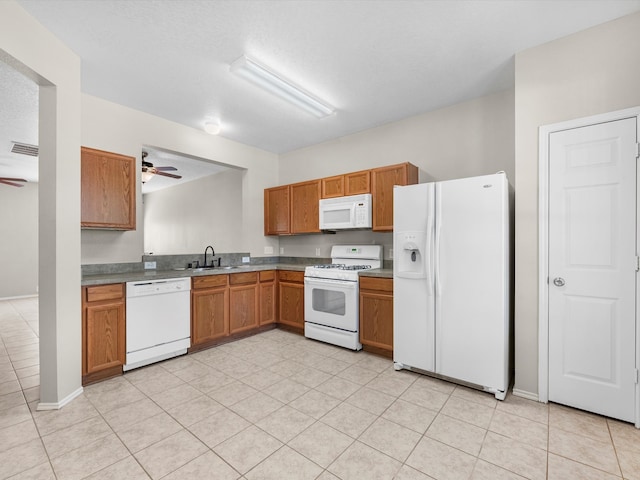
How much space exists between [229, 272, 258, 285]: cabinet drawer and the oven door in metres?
0.71

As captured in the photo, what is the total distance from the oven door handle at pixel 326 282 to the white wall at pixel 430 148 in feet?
2.44

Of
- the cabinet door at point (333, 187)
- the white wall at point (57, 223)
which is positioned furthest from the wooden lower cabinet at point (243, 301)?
the white wall at point (57, 223)

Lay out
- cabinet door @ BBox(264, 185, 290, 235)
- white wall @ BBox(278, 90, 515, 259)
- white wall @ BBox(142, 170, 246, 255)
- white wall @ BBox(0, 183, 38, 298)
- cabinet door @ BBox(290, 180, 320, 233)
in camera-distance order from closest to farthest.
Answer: white wall @ BBox(278, 90, 515, 259) < cabinet door @ BBox(290, 180, 320, 233) < cabinet door @ BBox(264, 185, 290, 235) < white wall @ BBox(142, 170, 246, 255) < white wall @ BBox(0, 183, 38, 298)

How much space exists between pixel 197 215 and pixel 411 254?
5658mm

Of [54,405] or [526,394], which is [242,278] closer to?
[54,405]

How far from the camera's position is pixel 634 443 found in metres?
1.80

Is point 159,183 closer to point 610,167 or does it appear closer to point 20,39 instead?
point 20,39

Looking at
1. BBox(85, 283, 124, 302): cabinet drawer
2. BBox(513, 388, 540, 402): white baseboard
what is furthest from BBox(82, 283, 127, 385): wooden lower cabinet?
BBox(513, 388, 540, 402): white baseboard

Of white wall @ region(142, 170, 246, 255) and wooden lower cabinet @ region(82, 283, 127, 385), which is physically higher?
white wall @ region(142, 170, 246, 255)

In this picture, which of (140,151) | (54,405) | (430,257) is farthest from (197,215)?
(430,257)

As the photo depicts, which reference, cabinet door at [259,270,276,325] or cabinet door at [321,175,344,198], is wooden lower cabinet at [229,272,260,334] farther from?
cabinet door at [321,175,344,198]

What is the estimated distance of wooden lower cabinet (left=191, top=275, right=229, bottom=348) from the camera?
3.33m

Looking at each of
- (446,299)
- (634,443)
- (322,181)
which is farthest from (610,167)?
(322,181)

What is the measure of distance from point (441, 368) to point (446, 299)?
61 cm
